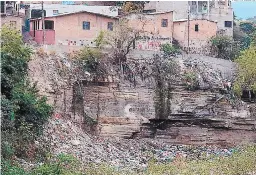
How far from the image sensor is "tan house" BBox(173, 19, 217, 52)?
2612cm

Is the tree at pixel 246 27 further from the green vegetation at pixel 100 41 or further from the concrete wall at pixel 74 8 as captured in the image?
the green vegetation at pixel 100 41

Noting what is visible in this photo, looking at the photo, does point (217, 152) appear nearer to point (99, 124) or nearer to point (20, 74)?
point (99, 124)

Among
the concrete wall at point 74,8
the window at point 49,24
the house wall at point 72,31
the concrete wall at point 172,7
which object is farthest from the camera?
the concrete wall at point 172,7

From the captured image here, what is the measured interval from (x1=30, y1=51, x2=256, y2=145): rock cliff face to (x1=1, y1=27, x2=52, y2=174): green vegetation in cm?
447

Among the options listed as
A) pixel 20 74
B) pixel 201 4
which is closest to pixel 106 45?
pixel 20 74

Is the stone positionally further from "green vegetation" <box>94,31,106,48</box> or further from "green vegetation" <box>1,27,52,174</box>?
"green vegetation" <box>94,31,106,48</box>

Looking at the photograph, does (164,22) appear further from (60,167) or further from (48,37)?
(60,167)

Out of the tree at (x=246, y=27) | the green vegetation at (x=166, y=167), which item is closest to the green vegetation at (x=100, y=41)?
the green vegetation at (x=166, y=167)

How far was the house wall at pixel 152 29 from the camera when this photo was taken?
81.0 feet

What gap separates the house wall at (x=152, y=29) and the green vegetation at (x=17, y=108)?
949cm

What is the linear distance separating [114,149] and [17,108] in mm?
5958

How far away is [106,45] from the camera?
21.8 meters

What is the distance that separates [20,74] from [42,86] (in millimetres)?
3849

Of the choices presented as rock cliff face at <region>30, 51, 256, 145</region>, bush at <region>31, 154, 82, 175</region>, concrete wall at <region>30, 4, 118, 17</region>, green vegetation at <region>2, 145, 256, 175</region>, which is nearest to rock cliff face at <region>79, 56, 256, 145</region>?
rock cliff face at <region>30, 51, 256, 145</region>
